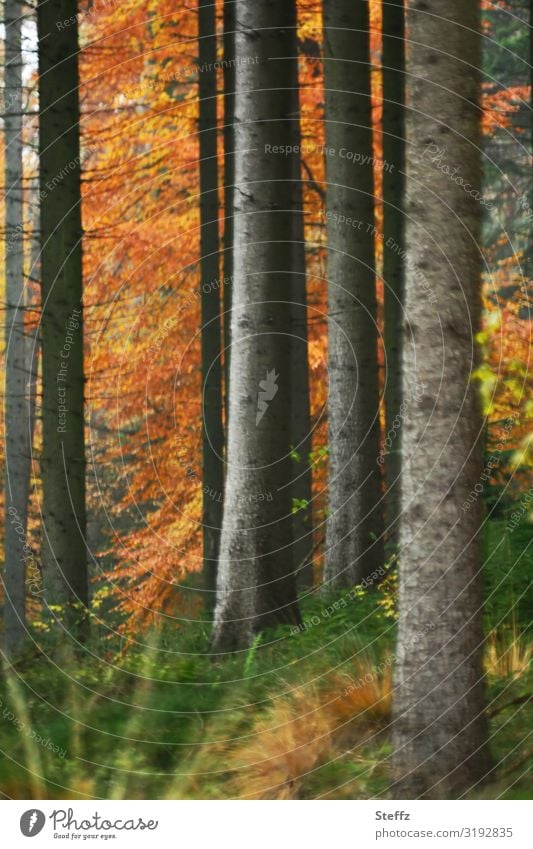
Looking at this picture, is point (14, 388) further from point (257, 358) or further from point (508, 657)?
point (508, 657)

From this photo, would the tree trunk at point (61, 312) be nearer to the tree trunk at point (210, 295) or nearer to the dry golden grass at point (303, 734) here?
the dry golden grass at point (303, 734)

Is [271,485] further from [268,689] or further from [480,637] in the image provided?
[480,637]

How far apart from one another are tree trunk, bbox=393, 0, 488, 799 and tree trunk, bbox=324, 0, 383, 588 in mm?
5821

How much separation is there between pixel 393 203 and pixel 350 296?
2.38 meters

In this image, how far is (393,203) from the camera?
13.7 meters

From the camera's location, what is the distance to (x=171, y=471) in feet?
63.8

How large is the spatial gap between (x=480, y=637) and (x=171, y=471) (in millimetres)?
14018

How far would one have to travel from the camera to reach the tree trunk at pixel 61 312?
32.5 ft

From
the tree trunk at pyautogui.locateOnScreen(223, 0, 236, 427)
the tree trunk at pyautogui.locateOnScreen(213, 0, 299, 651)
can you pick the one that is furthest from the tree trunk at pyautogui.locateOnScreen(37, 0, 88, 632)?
the tree trunk at pyautogui.locateOnScreen(223, 0, 236, 427)

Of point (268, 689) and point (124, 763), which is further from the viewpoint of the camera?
point (268, 689)

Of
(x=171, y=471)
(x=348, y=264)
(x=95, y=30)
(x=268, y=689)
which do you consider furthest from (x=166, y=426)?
(x=268, y=689)

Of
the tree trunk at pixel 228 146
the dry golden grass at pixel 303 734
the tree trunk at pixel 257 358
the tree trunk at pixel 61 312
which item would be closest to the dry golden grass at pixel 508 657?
the dry golden grass at pixel 303 734

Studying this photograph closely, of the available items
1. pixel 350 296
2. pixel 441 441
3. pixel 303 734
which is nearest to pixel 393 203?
pixel 350 296

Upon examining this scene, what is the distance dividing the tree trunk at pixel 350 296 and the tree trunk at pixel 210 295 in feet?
8.76
